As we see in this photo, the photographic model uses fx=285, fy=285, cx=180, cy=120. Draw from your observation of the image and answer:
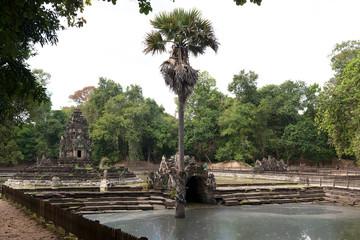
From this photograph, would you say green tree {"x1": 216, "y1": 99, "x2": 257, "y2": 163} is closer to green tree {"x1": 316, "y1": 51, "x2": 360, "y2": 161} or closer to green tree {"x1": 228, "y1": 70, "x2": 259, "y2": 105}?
green tree {"x1": 228, "y1": 70, "x2": 259, "y2": 105}

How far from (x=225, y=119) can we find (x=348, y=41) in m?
21.1

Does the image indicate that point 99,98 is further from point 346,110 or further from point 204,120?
point 346,110

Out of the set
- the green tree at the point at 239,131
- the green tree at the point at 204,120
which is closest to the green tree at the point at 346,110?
the green tree at the point at 239,131

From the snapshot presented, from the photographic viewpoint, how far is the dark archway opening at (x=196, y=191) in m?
18.5

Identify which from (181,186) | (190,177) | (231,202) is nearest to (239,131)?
(231,202)

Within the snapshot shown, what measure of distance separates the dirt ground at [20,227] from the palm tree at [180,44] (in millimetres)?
6124

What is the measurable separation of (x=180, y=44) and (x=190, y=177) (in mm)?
8334

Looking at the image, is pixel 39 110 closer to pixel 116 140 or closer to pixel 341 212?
pixel 116 140

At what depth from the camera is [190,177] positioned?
58.6ft

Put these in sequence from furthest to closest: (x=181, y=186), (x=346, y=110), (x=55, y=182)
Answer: (x=55, y=182), (x=346, y=110), (x=181, y=186)

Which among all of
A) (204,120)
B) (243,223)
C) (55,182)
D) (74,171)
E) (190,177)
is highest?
(204,120)

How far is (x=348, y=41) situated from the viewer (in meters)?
34.1

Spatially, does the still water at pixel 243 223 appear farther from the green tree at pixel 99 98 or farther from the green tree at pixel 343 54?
the green tree at pixel 99 98

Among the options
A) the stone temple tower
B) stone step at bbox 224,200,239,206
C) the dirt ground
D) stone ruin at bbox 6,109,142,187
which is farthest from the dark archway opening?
the stone temple tower
